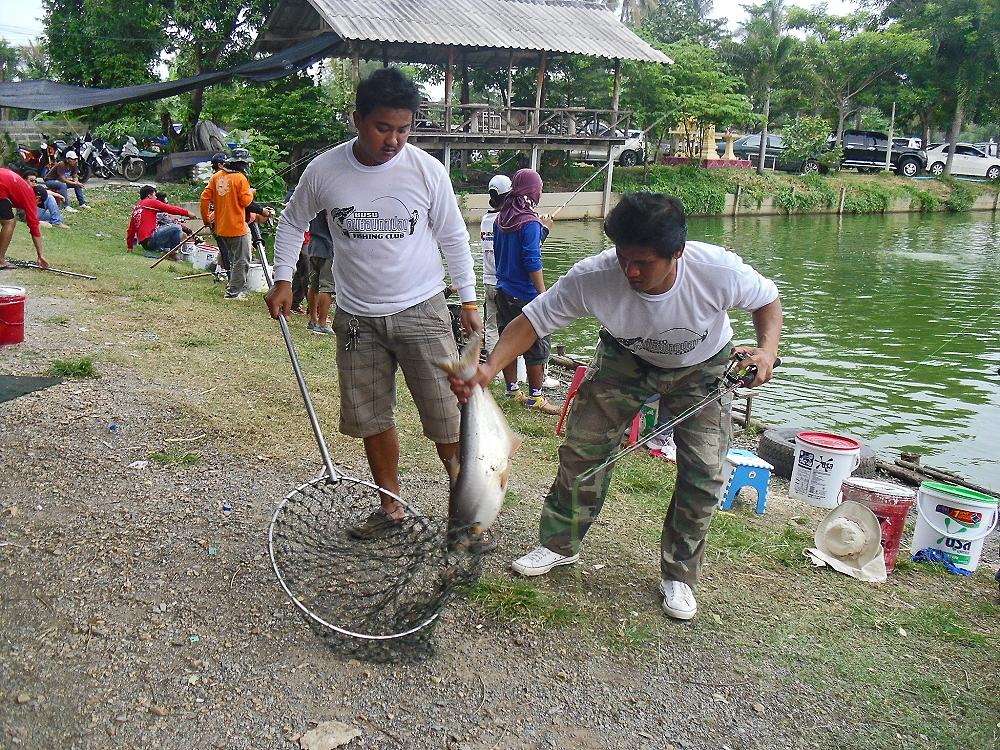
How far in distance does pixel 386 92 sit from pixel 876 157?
42.5m

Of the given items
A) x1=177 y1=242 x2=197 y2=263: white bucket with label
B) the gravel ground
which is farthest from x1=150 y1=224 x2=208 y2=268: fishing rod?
the gravel ground

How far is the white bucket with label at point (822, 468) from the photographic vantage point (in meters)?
5.73

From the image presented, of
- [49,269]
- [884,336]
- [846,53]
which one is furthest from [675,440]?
[846,53]

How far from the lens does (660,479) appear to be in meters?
5.57

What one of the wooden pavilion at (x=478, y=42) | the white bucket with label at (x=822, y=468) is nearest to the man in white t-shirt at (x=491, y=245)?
the white bucket with label at (x=822, y=468)

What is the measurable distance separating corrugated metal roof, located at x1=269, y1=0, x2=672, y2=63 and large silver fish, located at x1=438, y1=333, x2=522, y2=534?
19229 millimetres

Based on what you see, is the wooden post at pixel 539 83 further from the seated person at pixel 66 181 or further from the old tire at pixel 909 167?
the old tire at pixel 909 167

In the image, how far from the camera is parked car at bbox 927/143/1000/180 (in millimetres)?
41062

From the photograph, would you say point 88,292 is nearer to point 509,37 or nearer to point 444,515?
point 444,515

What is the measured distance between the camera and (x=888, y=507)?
15.3 ft

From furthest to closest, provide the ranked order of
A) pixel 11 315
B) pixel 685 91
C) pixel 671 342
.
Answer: pixel 685 91 < pixel 11 315 < pixel 671 342

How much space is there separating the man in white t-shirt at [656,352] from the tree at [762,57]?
1424 inches

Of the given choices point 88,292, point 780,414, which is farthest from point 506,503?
point 88,292

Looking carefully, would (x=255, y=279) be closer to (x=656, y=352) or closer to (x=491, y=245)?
(x=491, y=245)
